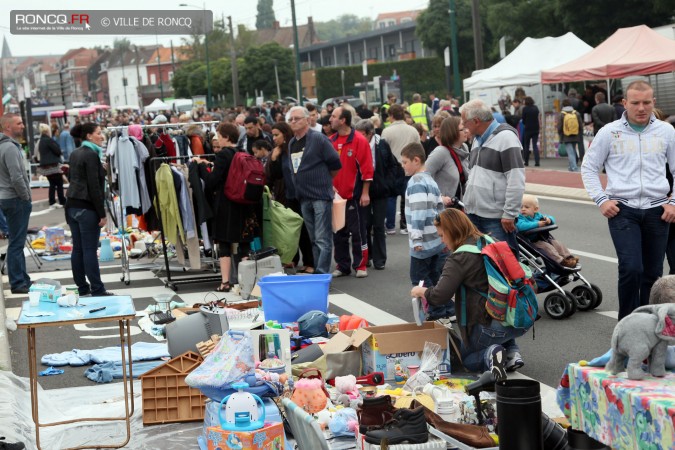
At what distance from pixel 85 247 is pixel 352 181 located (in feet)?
11.3

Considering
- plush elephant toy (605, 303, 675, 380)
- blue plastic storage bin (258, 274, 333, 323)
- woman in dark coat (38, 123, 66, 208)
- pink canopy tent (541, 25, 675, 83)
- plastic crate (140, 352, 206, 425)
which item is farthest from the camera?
woman in dark coat (38, 123, 66, 208)

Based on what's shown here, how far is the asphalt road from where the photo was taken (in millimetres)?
8672

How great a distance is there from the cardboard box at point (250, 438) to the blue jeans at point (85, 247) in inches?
250

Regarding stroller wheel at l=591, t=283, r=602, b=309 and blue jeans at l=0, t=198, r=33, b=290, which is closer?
stroller wheel at l=591, t=283, r=602, b=309

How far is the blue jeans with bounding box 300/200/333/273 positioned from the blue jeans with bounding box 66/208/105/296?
251 centimetres

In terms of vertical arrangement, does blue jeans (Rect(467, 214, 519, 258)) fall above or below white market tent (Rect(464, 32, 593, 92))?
below

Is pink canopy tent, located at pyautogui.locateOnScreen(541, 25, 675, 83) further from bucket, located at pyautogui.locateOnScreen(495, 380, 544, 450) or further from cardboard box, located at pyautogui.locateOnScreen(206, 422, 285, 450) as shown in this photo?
cardboard box, located at pyautogui.locateOnScreen(206, 422, 285, 450)

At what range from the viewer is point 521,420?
558 cm

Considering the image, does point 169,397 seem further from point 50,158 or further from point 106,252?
point 50,158

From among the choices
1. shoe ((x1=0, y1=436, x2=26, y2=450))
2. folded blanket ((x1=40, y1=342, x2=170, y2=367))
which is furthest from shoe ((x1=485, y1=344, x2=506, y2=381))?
shoe ((x1=0, y1=436, x2=26, y2=450))

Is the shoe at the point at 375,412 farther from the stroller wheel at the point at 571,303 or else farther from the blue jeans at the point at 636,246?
the stroller wheel at the point at 571,303

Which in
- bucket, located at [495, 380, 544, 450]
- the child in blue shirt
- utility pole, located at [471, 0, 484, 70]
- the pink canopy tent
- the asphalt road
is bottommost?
the asphalt road

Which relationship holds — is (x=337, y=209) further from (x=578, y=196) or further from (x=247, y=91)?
(x=247, y=91)

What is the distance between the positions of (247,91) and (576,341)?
8616 cm
